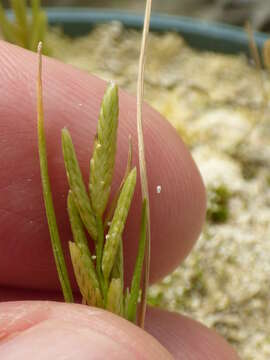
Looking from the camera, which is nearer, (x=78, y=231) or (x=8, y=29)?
(x=78, y=231)

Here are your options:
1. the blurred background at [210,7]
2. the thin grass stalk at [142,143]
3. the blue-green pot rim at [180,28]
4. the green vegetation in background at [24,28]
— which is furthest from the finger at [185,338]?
the blurred background at [210,7]

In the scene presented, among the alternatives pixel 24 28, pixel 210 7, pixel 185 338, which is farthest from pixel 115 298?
pixel 210 7

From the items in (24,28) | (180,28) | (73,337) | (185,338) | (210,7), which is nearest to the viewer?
(73,337)

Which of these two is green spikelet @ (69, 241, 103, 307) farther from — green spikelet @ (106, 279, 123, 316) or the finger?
the finger

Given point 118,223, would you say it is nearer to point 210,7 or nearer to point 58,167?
point 58,167

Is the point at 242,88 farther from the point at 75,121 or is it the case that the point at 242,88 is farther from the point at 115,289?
the point at 115,289

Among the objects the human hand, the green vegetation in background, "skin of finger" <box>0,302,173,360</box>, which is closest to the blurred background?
the green vegetation in background

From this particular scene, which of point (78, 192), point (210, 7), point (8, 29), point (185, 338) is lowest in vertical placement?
point (185, 338)
